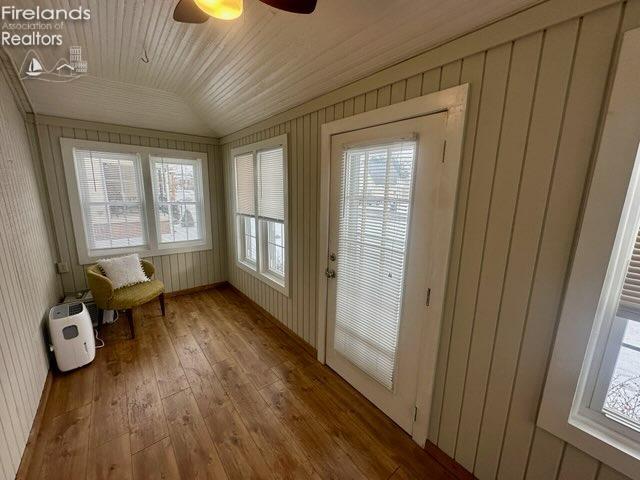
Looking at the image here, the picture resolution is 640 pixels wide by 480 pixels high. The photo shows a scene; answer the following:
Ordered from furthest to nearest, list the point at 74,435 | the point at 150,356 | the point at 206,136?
the point at 206,136 → the point at 150,356 → the point at 74,435

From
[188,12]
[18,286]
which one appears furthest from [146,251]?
[188,12]

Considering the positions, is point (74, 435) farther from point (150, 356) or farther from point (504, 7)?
point (504, 7)

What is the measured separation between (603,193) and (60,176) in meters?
4.35

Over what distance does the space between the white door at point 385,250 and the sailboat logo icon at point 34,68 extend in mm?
2495

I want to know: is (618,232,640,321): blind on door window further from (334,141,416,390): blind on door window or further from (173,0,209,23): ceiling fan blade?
(173,0,209,23): ceiling fan blade

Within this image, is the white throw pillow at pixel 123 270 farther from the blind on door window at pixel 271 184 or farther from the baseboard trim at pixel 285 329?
the blind on door window at pixel 271 184

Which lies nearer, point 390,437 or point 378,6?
point 378,6

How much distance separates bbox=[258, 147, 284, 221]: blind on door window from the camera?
2641 millimetres

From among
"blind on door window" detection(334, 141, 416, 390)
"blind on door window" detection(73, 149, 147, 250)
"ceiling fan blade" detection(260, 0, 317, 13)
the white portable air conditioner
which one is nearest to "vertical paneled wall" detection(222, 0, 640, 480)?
"blind on door window" detection(334, 141, 416, 390)

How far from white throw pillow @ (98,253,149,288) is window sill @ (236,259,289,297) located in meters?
1.14

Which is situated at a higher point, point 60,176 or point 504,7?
point 504,7

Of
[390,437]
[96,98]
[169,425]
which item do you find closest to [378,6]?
[390,437]

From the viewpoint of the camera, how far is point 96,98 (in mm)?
2656

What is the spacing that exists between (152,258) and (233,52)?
9.25 feet
